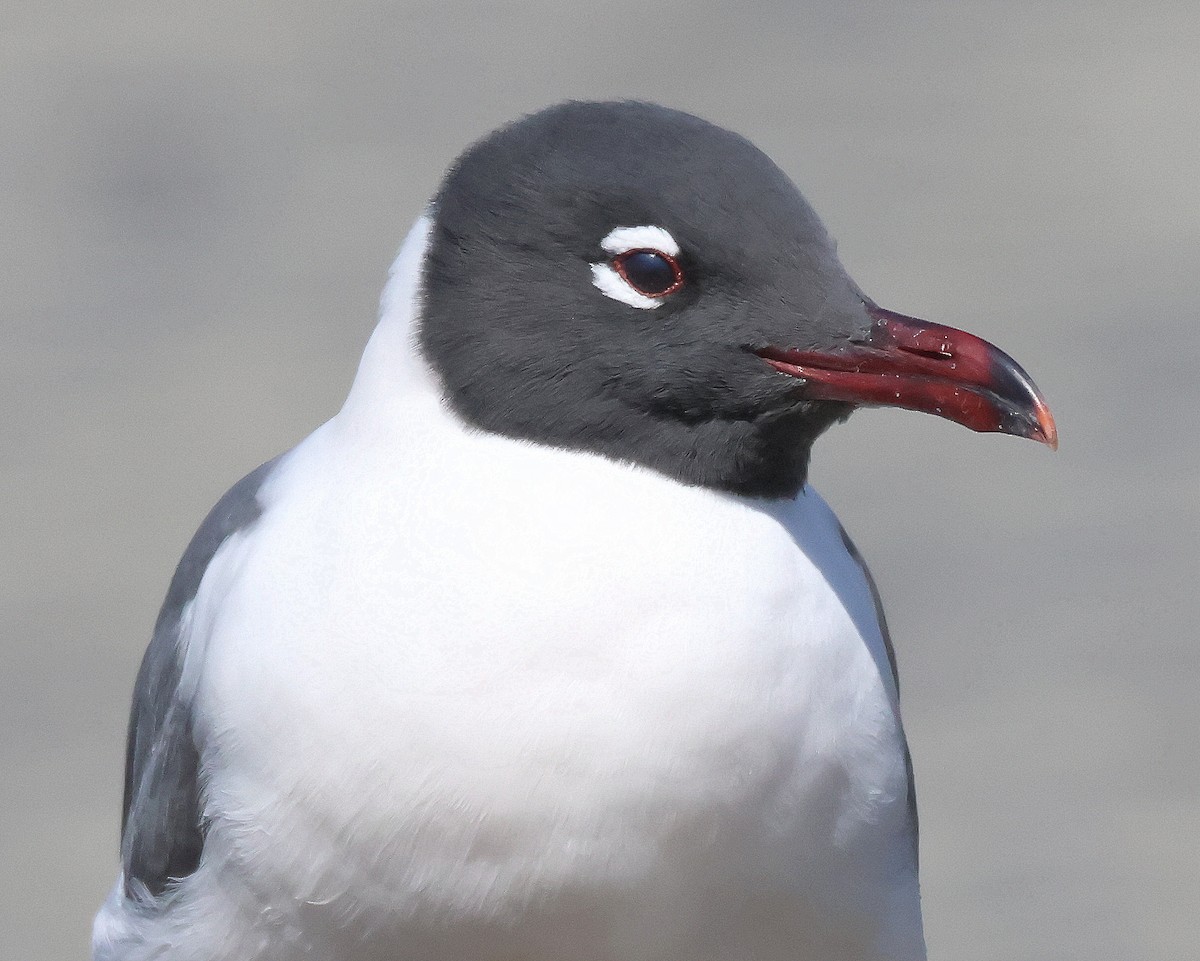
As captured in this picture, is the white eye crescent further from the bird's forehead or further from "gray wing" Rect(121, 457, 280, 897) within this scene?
"gray wing" Rect(121, 457, 280, 897)

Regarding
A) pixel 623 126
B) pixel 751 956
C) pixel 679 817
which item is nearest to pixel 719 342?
pixel 623 126

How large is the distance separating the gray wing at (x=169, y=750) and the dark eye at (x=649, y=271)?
25.7 inches

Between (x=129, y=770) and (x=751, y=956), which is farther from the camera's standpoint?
(x=129, y=770)

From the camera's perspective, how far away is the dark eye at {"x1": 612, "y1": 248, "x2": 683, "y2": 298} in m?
2.67

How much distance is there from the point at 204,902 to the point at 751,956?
722 mm

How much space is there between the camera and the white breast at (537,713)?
2580 mm

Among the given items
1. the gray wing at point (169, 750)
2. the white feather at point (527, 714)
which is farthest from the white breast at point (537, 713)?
the gray wing at point (169, 750)

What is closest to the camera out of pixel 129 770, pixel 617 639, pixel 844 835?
pixel 617 639

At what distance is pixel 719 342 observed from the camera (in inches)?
105

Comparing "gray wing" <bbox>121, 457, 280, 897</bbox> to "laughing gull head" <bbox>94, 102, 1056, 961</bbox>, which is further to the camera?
"gray wing" <bbox>121, 457, 280, 897</bbox>

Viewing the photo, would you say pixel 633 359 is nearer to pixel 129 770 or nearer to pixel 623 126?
pixel 623 126

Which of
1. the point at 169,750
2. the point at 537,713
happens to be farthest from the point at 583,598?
the point at 169,750

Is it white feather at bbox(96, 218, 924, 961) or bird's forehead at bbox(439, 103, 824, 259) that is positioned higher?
bird's forehead at bbox(439, 103, 824, 259)

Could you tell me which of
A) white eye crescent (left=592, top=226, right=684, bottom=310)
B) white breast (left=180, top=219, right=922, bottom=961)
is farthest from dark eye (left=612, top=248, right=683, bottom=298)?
white breast (left=180, top=219, right=922, bottom=961)
